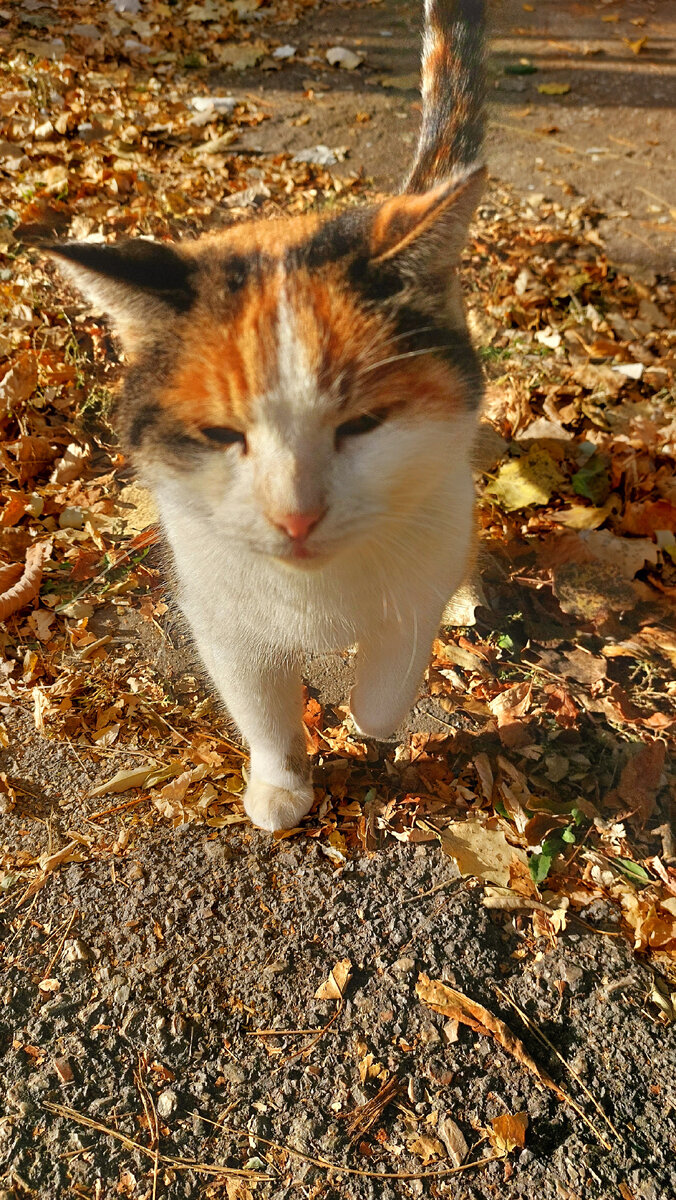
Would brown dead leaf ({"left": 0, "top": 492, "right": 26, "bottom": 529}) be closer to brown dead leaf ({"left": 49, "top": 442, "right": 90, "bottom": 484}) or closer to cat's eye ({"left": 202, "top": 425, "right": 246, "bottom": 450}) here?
brown dead leaf ({"left": 49, "top": 442, "right": 90, "bottom": 484})

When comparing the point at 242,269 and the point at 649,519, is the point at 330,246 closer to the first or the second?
the point at 242,269

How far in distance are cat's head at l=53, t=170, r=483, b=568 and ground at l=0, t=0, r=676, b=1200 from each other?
1.00 feet

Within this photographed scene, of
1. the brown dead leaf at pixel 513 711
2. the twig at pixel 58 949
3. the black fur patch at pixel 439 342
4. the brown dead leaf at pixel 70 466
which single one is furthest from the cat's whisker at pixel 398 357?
the brown dead leaf at pixel 70 466

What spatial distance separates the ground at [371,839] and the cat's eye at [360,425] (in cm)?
61

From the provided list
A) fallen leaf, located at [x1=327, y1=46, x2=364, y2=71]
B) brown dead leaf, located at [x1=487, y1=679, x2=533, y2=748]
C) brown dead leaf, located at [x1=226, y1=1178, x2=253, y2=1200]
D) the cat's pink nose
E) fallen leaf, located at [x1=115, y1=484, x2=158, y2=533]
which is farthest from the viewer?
fallen leaf, located at [x1=327, y1=46, x2=364, y2=71]

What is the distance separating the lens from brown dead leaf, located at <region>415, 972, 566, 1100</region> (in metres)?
1.57

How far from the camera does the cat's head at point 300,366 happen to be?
3.67 ft

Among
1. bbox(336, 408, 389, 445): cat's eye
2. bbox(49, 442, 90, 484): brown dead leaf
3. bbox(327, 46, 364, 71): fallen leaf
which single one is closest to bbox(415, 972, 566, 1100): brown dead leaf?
→ bbox(336, 408, 389, 445): cat's eye

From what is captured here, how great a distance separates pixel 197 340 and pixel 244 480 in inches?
8.1

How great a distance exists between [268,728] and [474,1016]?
2.23 ft

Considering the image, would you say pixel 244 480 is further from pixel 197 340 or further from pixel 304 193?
pixel 304 193

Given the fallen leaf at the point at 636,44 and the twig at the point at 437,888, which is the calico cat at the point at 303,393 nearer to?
the twig at the point at 437,888

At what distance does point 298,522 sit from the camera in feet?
3.65

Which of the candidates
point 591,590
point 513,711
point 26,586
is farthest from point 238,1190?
point 591,590
